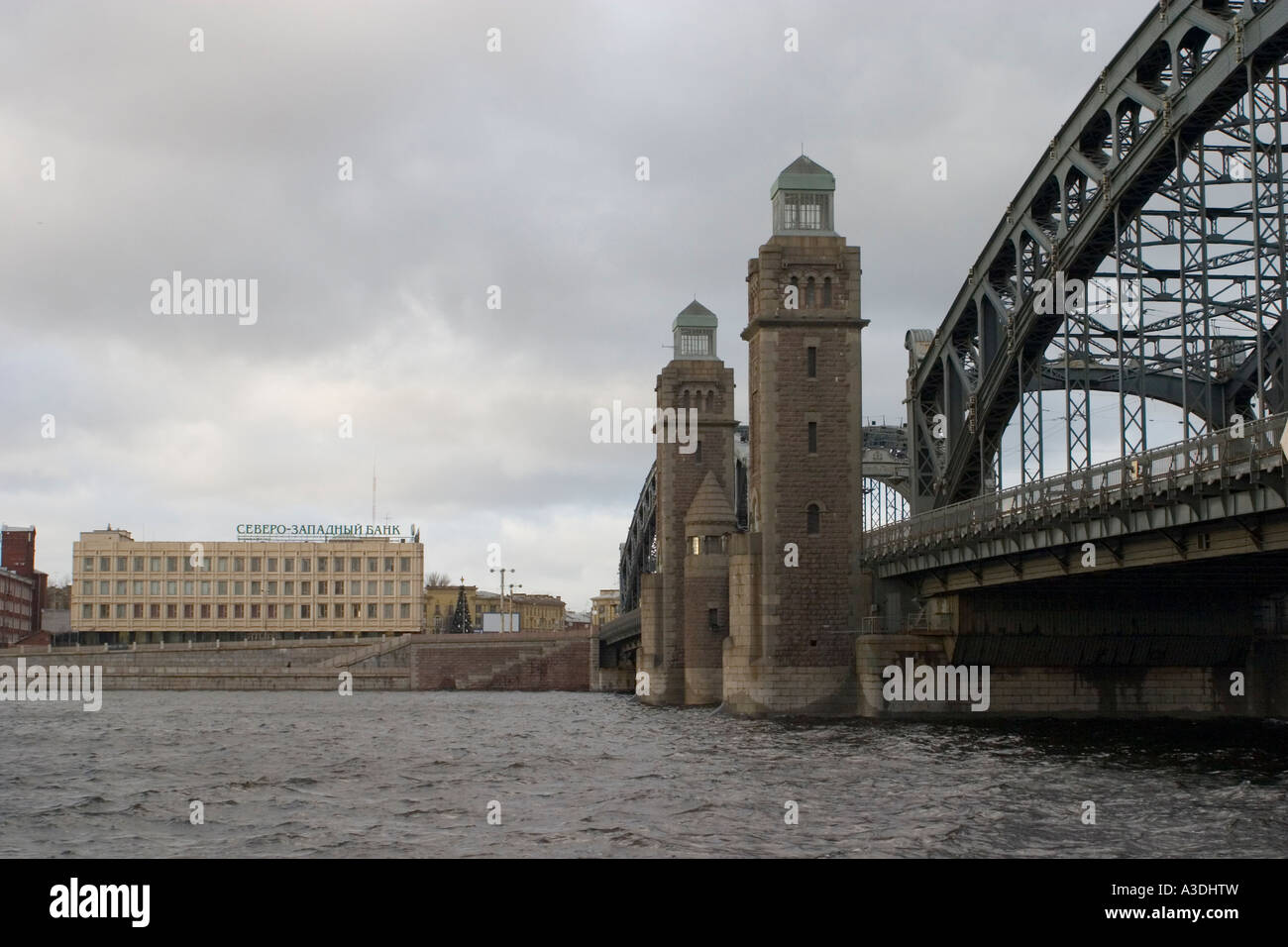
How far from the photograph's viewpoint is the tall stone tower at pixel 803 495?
63562mm

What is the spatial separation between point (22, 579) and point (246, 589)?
34337 millimetres

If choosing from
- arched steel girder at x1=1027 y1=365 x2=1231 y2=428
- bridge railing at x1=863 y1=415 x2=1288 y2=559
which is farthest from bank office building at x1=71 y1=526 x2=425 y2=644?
bridge railing at x1=863 y1=415 x2=1288 y2=559

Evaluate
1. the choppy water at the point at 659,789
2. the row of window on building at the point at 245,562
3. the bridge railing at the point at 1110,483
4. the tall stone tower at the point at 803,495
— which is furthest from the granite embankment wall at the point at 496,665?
the bridge railing at the point at 1110,483

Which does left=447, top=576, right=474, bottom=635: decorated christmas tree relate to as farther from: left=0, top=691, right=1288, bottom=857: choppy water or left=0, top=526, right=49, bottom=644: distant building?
left=0, top=691, right=1288, bottom=857: choppy water

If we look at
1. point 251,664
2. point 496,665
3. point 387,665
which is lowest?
point 496,665

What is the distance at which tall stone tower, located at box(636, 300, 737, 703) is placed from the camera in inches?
3236

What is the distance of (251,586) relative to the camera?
526 ft

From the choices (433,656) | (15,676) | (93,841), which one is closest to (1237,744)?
(93,841)

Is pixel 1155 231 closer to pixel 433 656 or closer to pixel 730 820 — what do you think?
pixel 730 820

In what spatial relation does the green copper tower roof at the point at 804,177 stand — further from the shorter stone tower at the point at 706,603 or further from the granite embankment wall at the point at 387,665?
the granite embankment wall at the point at 387,665

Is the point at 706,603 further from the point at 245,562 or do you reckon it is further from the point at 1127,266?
the point at 245,562

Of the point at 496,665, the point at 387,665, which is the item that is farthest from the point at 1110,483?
the point at 387,665

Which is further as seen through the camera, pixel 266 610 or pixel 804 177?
pixel 266 610

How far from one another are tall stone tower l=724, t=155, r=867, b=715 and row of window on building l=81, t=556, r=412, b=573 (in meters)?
98.7
